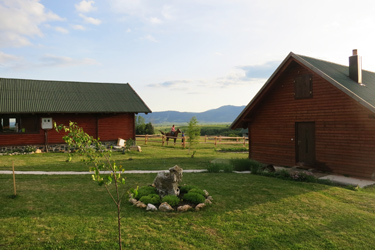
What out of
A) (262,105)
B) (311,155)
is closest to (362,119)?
(311,155)

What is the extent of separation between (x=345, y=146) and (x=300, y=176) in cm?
310

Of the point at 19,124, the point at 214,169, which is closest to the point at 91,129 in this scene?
the point at 19,124

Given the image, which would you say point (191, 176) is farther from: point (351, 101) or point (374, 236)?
point (351, 101)

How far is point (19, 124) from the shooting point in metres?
21.5

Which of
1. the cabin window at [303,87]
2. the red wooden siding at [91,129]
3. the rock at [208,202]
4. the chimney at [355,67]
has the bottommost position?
the rock at [208,202]

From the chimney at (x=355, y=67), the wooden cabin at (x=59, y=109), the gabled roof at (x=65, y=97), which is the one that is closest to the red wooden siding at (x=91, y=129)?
the wooden cabin at (x=59, y=109)

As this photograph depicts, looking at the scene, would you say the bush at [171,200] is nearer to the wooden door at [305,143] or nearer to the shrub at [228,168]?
the shrub at [228,168]

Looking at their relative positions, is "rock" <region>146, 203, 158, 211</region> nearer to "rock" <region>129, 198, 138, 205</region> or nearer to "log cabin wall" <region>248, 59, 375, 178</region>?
"rock" <region>129, 198, 138, 205</region>

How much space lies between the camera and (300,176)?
38.5 ft

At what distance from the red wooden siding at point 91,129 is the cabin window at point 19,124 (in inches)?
19.4

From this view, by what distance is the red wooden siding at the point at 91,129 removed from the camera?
21.2m

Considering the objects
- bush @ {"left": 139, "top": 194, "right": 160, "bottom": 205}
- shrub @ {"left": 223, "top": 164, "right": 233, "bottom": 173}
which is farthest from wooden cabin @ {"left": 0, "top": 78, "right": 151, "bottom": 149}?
bush @ {"left": 139, "top": 194, "right": 160, "bottom": 205}

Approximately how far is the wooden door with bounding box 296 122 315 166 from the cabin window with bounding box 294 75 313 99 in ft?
4.98

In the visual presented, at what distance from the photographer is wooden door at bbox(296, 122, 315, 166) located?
46.8 feet
